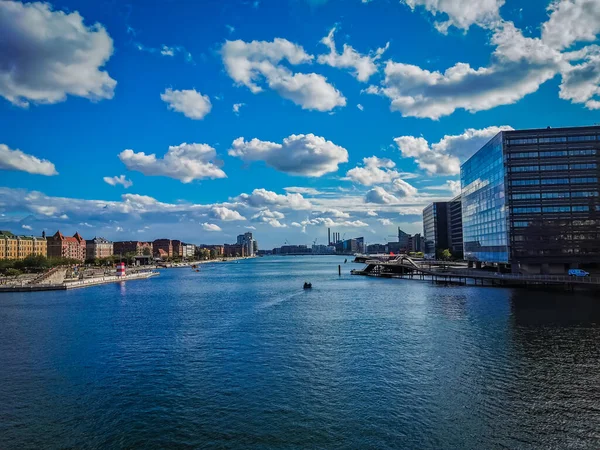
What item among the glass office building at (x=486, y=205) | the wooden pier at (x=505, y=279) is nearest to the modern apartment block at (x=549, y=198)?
the glass office building at (x=486, y=205)

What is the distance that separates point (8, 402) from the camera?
30.4 m

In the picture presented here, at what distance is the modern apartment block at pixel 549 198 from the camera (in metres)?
110

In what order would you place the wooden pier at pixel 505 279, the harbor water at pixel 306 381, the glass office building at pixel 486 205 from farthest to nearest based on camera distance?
the glass office building at pixel 486 205, the wooden pier at pixel 505 279, the harbor water at pixel 306 381

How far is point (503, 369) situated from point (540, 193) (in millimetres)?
93638

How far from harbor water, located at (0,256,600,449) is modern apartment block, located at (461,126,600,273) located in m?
51.4

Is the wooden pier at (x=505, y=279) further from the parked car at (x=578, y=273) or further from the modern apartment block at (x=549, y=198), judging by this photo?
the modern apartment block at (x=549, y=198)

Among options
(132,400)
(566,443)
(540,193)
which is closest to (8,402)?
→ (132,400)

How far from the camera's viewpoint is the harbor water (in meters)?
25.1

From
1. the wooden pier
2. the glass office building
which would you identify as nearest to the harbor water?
the wooden pier

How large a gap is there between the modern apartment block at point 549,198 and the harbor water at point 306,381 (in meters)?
51.4

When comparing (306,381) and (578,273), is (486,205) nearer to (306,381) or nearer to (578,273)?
(578,273)

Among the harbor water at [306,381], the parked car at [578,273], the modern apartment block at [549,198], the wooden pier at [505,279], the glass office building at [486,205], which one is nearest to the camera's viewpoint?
the harbor water at [306,381]

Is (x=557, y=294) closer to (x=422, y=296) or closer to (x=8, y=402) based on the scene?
(x=422, y=296)

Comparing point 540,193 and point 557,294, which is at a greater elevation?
point 540,193
